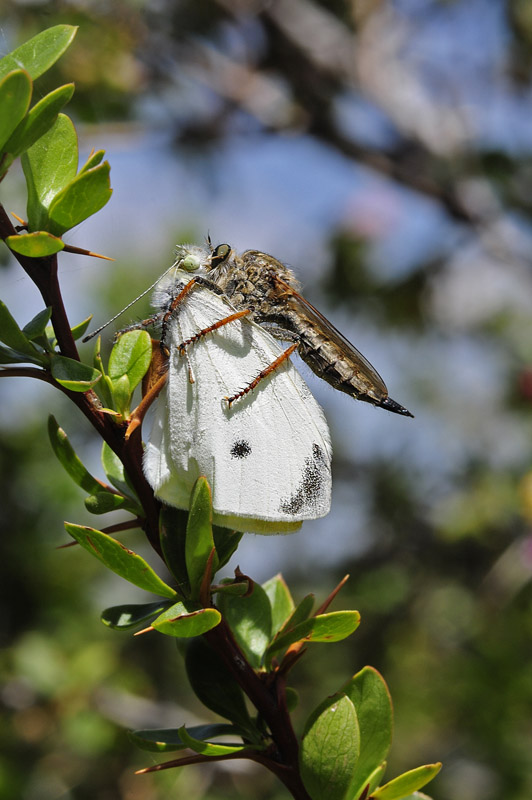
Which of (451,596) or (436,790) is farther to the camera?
(451,596)

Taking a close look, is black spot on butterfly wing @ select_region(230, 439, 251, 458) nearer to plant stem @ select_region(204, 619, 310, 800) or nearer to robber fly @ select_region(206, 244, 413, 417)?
plant stem @ select_region(204, 619, 310, 800)

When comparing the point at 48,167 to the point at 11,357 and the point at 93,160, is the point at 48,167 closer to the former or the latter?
the point at 93,160

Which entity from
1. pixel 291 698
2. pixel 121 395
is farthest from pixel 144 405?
pixel 291 698

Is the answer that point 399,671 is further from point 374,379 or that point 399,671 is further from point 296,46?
point 296,46

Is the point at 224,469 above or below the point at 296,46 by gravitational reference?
below

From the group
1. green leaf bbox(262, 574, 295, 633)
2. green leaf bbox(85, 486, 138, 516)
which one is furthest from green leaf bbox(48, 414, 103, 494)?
green leaf bbox(262, 574, 295, 633)

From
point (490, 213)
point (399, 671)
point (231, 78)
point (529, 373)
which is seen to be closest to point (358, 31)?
point (231, 78)

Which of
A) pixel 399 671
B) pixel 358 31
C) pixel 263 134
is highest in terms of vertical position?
pixel 358 31
